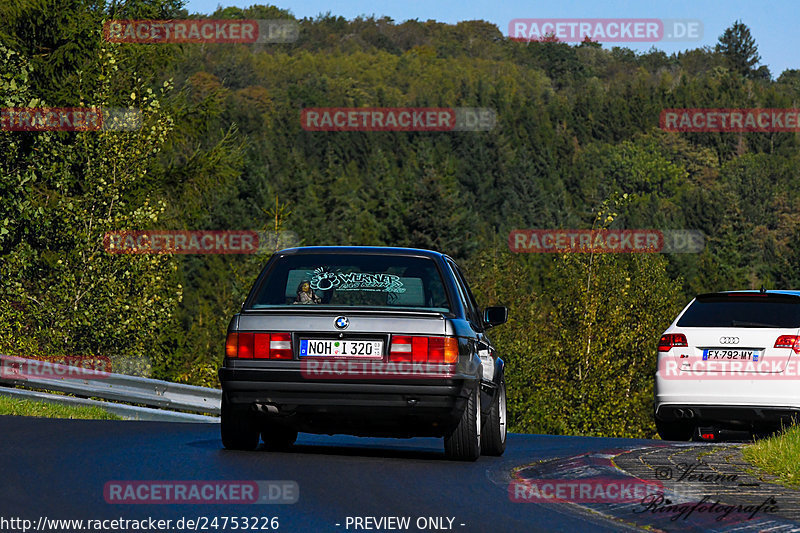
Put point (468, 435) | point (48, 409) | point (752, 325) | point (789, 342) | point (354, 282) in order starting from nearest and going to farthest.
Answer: point (468, 435)
point (354, 282)
point (789, 342)
point (752, 325)
point (48, 409)

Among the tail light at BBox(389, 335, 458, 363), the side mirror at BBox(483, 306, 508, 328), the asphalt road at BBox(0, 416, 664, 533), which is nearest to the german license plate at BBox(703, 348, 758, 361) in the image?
the asphalt road at BBox(0, 416, 664, 533)

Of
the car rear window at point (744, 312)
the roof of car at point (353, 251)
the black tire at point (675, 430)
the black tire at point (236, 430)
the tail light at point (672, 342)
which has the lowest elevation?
the black tire at point (675, 430)

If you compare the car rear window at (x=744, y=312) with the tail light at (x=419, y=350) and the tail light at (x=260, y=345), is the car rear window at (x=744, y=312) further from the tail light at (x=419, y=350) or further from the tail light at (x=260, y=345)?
the tail light at (x=260, y=345)

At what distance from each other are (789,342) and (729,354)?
64cm

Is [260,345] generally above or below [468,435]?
above

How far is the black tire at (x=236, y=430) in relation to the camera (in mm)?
10789

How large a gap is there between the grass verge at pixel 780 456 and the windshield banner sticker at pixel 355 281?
316 centimetres

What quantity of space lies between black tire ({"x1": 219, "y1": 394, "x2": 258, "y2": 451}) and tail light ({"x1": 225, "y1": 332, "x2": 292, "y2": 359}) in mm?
432

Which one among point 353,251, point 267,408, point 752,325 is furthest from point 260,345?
point 752,325

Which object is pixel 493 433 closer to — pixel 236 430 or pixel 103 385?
pixel 236 430

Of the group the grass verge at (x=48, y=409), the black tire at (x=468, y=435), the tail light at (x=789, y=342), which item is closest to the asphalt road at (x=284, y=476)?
the black tire at (x=468, y=435)

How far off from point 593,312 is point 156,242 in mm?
21284

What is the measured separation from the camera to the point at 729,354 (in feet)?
47.9

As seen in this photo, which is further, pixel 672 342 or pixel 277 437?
pixel 672 342
